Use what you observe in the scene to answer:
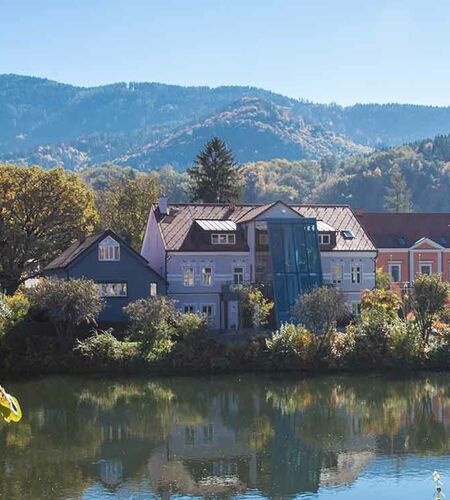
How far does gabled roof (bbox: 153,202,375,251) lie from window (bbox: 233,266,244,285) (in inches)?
124

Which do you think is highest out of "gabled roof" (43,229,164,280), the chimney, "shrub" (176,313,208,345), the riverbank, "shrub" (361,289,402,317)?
the chimney

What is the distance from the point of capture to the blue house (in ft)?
175

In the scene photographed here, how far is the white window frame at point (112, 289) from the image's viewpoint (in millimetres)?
53706

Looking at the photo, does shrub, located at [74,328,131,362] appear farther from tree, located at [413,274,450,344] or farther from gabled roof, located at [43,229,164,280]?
tree, located at [413,274,450,344]

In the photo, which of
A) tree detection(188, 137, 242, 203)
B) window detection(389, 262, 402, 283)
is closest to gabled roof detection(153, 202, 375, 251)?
window detection(389, 262, 402, 283)

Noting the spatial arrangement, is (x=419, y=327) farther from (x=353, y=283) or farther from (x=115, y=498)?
(x=115, y=498)

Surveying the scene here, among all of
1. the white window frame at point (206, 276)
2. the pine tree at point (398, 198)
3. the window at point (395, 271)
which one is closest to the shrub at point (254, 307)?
the white window frame at point (206, 276)

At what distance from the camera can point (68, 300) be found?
1842 inches

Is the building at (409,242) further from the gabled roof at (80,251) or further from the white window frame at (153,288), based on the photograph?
the gabled roof at (80,251)

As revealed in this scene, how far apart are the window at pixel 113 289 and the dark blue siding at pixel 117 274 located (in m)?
0.21

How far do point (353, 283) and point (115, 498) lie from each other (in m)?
36.9

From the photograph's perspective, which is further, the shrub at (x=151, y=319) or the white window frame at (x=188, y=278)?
the white window frame at (x=188, y=278)

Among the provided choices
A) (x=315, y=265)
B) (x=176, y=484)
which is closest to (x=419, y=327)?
(x=315, y=265)

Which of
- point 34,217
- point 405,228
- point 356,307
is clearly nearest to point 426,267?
point 405,228
